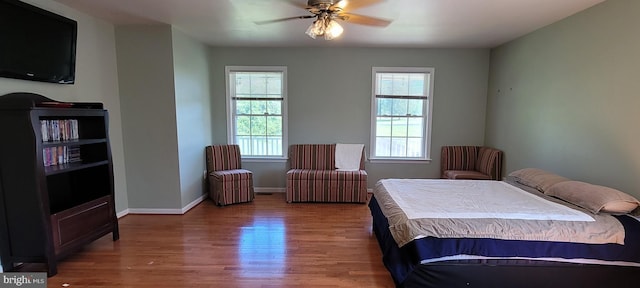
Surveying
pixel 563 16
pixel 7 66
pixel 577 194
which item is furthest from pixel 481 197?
pixel 7 66

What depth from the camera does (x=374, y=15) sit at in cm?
314

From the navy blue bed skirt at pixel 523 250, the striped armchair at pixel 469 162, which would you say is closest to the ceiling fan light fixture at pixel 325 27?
the navy blue bed skirt at pixel 523 250

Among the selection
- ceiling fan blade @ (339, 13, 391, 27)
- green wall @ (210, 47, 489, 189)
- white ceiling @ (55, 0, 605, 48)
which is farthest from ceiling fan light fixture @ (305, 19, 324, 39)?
green wall @ (210, 47, 489, 189)

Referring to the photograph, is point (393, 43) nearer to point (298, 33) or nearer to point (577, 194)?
point (298, 33)

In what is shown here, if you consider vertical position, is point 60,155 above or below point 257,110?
below

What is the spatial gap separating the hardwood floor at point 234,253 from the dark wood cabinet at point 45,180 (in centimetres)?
28

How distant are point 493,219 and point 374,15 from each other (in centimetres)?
226

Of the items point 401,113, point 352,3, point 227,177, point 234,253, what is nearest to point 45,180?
point 234,253

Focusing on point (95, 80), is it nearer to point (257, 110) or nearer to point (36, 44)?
point (36, 44)

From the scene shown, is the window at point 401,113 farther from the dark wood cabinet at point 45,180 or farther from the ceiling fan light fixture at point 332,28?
the dark wood cabinet at point 45,180

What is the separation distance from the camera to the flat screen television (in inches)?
93.4

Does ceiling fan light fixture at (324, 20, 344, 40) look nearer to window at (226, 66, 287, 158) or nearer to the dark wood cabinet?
the dark wood cabinet

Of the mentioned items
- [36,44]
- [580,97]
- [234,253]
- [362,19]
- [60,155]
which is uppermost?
[362,19]

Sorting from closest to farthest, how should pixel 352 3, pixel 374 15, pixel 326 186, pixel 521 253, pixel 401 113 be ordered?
1. pixel 521 253
2. pixel 352 3
3. pixel 374 15
4. pixel 326 186
5. pixel 401 113
